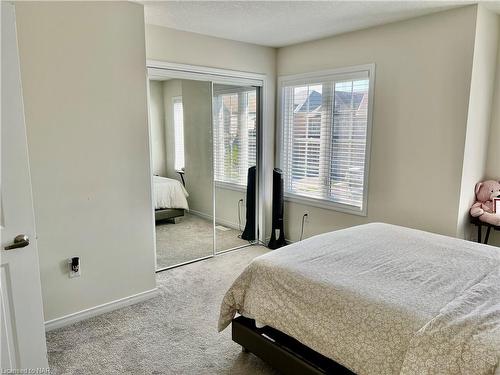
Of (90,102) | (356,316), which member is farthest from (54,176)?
(356,316)

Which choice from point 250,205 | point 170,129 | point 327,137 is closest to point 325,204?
point 327,137

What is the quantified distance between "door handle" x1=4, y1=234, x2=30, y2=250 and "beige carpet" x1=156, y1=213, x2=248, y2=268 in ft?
7.15

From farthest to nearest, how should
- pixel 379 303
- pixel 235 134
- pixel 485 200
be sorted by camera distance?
1. pixel 235 134
2. pixel 485 200
3. pixel 379 303

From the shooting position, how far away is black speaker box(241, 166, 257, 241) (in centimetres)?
450

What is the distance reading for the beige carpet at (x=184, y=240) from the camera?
3947 mm

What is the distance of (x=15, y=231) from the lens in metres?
1.72

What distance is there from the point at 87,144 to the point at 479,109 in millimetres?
3236

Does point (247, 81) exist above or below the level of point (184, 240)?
above

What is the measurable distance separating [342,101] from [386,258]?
6.80 ft

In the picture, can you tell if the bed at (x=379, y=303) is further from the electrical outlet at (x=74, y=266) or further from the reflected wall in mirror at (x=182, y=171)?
the reflected wall in mirror at (x=182, y=171)

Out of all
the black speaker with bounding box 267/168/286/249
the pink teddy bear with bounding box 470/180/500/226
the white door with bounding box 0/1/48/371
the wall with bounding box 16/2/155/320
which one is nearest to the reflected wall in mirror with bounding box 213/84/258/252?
the black speaker with bounding box 267/168/286/249

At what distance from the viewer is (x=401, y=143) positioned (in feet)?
11.0

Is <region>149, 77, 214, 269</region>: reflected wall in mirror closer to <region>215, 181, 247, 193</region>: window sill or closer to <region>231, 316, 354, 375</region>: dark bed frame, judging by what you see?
<region>215, 181, 247, 193</region>: window sill

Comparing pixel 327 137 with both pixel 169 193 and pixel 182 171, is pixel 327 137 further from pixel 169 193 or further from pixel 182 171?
pixel 169 193
